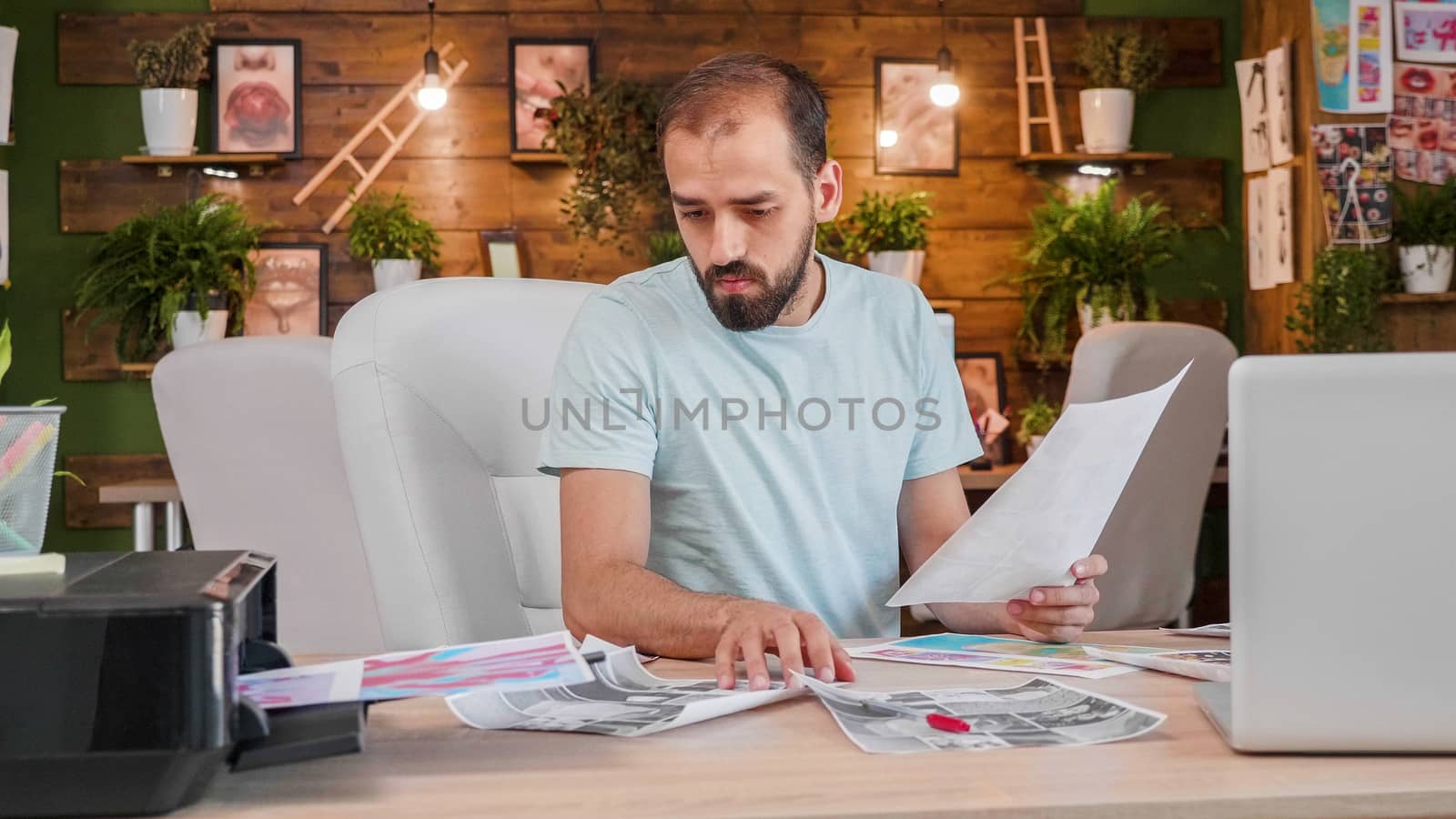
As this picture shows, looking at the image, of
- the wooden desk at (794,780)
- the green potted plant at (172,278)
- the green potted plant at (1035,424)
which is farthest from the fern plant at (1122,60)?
the wooden desk at (794,780)

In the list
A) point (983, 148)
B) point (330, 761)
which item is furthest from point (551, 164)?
point (330, 761)

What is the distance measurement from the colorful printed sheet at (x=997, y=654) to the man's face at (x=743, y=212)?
48 cm

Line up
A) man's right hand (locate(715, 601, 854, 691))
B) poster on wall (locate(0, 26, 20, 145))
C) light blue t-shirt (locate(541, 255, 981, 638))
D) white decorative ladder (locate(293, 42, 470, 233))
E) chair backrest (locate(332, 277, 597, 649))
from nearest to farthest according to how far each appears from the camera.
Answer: man's right hand (locate(715, 601, 854, 691)) < chair backrest (locate(332, 277, 597, 649)) < light blue t-shirt (locate(541, 255, 981, 638)) < poster on wall (locate(0, 26, 20, 145)) < white decorative ladder (locate(293, 42, 470, 233))

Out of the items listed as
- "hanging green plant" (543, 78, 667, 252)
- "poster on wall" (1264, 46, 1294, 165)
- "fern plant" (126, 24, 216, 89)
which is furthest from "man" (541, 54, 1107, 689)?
"fern plant" (126, 24, 216, 89)

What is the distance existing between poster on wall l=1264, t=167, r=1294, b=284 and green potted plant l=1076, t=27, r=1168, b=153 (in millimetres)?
477

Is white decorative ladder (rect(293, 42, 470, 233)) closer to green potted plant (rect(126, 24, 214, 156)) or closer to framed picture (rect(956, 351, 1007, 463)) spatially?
green potted plant (rect(126, 24, 214, 156))

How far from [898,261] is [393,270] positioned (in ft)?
5.19

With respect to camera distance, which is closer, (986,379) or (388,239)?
(388,239)

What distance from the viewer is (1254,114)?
4344 mm

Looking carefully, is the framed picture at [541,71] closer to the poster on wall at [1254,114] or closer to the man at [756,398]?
the poster on wall at [1254,114]

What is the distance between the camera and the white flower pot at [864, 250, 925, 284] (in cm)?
432

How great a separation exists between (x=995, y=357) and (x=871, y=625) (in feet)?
10.1

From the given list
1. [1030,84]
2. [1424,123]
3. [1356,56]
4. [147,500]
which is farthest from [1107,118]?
[147,500]

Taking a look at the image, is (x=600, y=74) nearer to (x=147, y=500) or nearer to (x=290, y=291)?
(x=290, y=291)
